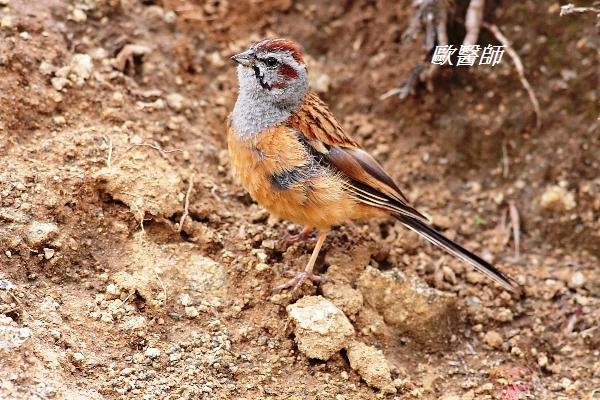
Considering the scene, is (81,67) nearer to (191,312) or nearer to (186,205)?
(186,205)

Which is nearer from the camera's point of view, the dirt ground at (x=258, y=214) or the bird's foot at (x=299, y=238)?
the dirt ground at (x=258, y=214)

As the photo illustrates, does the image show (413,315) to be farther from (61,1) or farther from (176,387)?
(61,1)

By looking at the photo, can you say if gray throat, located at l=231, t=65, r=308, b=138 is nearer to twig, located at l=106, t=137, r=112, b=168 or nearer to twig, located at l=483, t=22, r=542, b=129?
twig, located at l=106, t=137, r=112, b=168

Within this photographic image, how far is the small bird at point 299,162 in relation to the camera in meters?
5.57

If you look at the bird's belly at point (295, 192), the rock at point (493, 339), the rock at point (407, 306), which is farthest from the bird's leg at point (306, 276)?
the rock at point (493, 339)

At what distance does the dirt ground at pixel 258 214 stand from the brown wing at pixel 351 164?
0.50 meters

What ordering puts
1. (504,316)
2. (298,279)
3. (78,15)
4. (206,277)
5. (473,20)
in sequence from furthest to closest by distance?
(473,20)
(78,15)
(504,316)
(298,279)
(206,277)

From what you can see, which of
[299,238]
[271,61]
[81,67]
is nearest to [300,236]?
[299,238]

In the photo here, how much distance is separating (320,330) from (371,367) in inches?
17.3

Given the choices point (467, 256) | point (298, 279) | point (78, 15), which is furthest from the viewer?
point (78, 15)

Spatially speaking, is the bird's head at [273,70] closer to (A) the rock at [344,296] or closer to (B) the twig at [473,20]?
(A) the rock at [344,296]

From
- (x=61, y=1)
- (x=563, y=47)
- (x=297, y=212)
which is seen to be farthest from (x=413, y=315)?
(x=61, y=1)

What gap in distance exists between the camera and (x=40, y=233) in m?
4.93

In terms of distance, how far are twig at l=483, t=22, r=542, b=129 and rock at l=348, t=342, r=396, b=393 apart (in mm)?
2832
